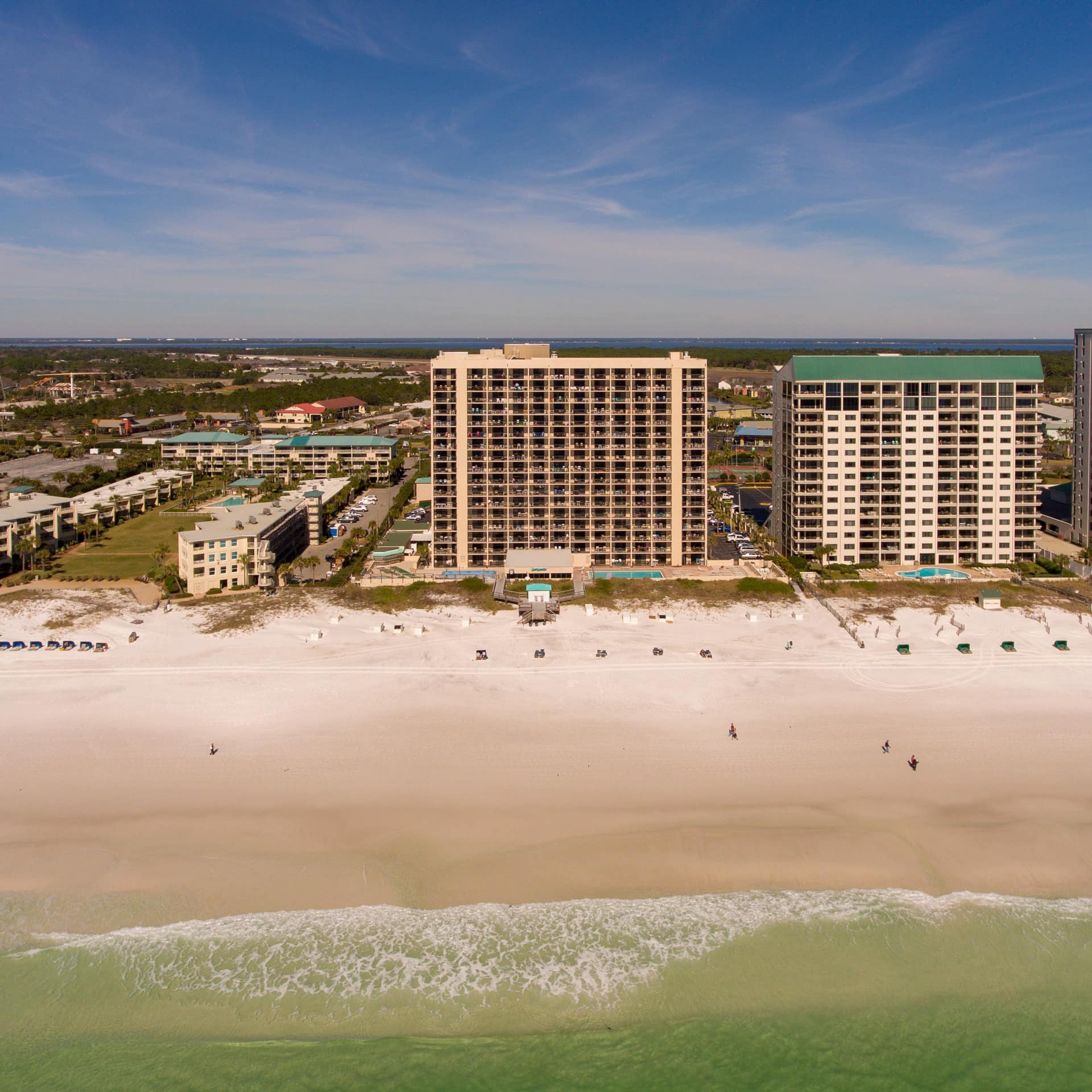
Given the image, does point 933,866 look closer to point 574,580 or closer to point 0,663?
point 574,580

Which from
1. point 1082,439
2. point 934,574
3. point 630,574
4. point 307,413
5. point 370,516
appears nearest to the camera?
point 934,574

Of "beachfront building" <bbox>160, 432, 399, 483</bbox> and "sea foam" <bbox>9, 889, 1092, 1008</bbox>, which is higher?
"beachfront building" <bbox>160, 432, 399, 483</bbox>

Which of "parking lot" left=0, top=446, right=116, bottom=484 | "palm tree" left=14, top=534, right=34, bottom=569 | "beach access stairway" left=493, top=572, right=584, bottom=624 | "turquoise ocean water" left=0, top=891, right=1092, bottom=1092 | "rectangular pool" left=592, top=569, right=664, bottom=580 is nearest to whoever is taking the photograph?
"turquoise ocean water" left=0, top=891, right=1092, bottom=1092

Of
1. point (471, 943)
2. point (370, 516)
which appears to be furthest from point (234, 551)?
point (471, 943)

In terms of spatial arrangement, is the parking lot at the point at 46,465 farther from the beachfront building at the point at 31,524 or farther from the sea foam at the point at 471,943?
the sea foam at the point at 471,943

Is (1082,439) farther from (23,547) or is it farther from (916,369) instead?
(23,547)

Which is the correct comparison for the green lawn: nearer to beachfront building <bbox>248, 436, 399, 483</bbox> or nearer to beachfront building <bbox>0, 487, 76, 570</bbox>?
beachfront building <bbox>0, 487, 76, 570</bbox>

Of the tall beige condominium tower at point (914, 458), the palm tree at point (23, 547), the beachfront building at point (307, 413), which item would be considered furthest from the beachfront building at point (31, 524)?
the beachfront building at point (307, 413)

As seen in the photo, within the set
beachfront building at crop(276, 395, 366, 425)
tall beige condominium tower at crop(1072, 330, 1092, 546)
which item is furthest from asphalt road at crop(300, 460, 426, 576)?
tall beige condominium tower at crop(1072, 330, 1092, 546)
